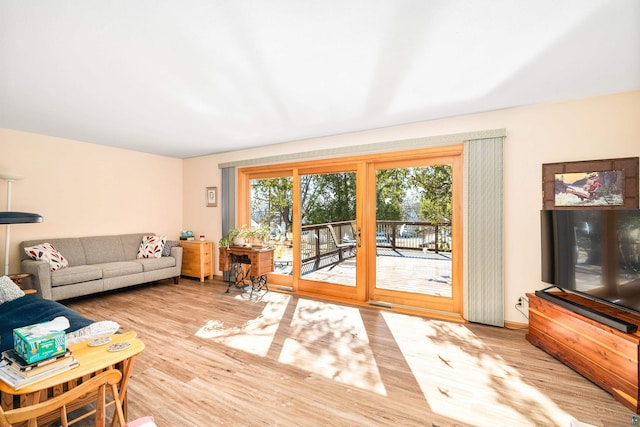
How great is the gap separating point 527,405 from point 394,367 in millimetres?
922

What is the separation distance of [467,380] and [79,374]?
2570mm

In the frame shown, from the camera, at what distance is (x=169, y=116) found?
341cm

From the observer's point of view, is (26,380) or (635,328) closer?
(26,380)

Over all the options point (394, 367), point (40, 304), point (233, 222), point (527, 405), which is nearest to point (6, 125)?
point (40, 304)

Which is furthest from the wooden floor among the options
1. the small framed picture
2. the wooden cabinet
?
the small framed picture

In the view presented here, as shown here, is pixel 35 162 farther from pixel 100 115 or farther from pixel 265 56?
pixel 265 56

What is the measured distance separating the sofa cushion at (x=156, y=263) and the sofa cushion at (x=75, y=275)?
2.09 ft

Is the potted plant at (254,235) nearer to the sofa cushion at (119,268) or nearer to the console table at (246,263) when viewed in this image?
the console table at (246,263)

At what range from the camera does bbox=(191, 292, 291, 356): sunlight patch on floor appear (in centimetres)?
279

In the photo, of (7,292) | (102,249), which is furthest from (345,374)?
(102,249)

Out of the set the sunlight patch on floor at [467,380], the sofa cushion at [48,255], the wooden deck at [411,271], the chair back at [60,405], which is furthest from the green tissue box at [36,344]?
the wooden deck at [411,271]

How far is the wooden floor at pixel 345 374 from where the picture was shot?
1.85 m

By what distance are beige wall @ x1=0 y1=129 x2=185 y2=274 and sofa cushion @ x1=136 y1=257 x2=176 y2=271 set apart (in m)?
0.91

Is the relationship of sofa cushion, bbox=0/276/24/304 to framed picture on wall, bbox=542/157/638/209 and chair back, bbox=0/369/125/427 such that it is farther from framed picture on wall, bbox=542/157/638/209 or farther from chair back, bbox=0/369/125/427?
framed picture on wall, bbox=542/157/638/209
